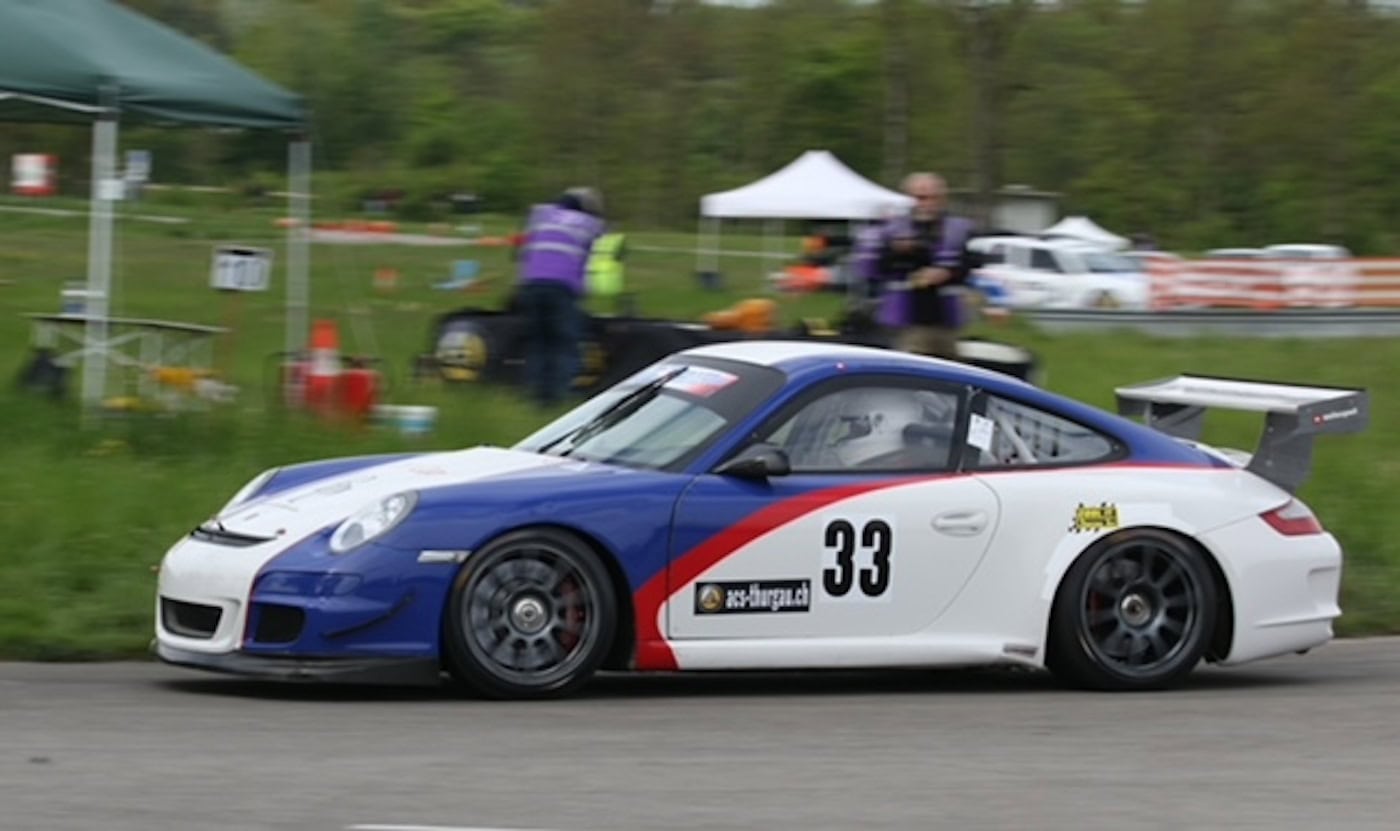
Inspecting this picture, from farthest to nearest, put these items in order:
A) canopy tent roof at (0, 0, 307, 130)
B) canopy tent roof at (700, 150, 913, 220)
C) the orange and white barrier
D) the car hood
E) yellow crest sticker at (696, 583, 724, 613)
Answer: canopy tent roof at (700, 150, 913, 220) < the orange and white barrier < canopy tent roof at (0, 0, 307, 130) < yellow crest sticker at (696, 583, 724, 613) < the car hood

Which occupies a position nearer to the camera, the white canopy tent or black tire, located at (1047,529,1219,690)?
black tire, located at (1047,529,1219,690)

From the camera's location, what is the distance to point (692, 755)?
22.0 ft

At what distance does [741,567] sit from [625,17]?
174 ft

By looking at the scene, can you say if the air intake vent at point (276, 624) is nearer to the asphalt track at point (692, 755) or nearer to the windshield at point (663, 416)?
the asphalt track at point (692, 755)

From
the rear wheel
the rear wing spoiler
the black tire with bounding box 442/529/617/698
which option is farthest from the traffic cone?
the rear wheel

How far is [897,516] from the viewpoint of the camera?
8062 millimetres

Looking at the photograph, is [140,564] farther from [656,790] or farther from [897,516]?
[656,790]

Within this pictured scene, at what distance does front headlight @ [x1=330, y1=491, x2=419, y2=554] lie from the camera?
748 cm

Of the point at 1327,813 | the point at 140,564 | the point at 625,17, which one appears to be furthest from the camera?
the point at 625,17

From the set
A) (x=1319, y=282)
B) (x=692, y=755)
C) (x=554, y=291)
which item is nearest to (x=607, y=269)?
(x=1319, y=282)

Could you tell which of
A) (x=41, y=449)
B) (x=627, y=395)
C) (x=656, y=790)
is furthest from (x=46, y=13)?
(x=656, y=790)

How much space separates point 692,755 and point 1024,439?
7.60 feet

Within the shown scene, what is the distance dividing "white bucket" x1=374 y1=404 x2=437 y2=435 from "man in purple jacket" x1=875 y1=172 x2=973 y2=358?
2.80 meters

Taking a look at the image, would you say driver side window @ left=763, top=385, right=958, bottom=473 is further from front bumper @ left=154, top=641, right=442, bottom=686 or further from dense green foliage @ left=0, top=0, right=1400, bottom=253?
dense green foliage @ left=0, top=0, right=1400, bottom=253
